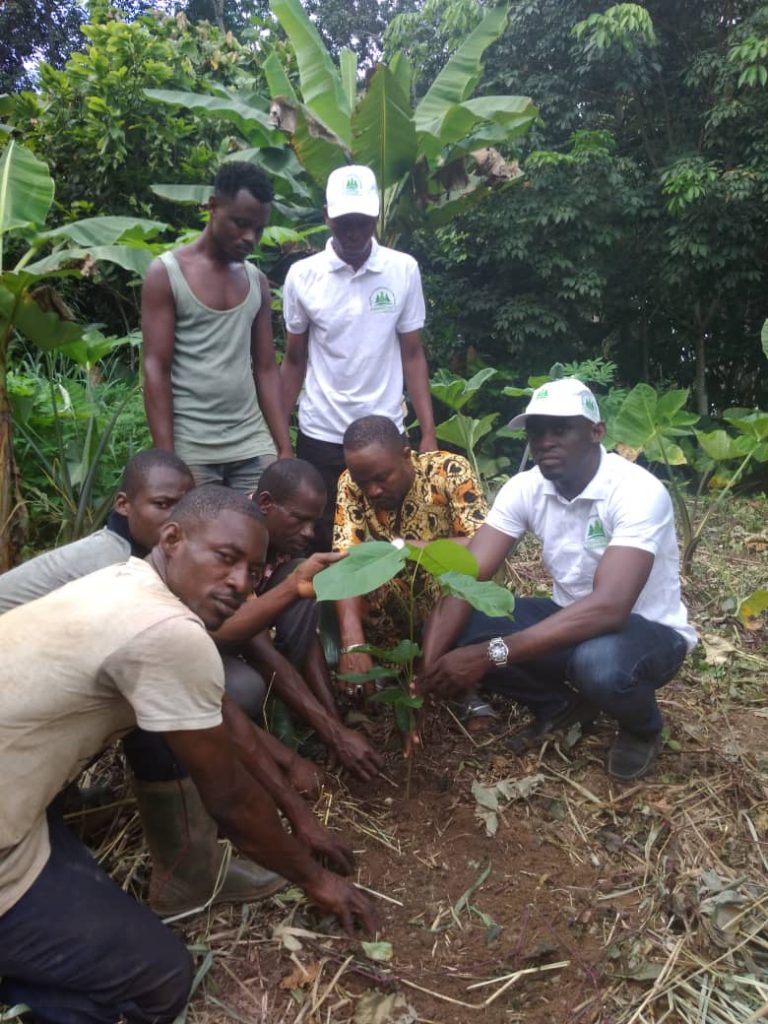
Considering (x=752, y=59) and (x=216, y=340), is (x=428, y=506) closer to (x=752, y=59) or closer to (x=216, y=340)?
(x=216, y=340)

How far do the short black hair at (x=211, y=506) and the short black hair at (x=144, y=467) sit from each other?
1.82ft

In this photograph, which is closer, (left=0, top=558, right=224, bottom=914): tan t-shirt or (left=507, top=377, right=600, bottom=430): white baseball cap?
(left=0, top=558, right=224, bottom=914): tan t-shirt

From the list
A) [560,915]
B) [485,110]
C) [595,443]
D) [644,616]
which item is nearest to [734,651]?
[644,616]

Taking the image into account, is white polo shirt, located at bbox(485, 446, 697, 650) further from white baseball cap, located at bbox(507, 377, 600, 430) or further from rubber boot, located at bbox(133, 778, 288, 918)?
rubber boot, located at bbox(133, 778, 288, 918)

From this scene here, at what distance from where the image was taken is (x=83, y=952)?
5.42 feet

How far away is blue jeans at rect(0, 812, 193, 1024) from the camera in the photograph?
163 cm

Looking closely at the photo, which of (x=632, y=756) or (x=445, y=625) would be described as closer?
(x=632, y=756)

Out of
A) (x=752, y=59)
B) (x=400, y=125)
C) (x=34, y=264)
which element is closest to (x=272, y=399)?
(x=34, y=264)

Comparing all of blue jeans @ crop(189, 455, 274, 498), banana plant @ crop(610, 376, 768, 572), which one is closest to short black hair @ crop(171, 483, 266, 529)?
blue jeans @ crop(189, 455, 274, 498)

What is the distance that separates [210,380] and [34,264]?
85cm

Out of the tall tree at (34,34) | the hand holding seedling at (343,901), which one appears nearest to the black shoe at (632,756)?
the hand holding seedling at (343,901)

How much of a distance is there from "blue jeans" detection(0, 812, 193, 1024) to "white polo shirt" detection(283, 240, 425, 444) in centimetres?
194

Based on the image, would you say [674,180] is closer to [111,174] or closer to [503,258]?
[503,258]

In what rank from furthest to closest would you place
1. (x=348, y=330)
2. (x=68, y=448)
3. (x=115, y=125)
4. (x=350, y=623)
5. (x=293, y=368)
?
1. (x=115, y=125)
2. (x=68, y=448)
3. (x=293, y=368)
4. (x=348, y=330)
5. (x=350, y=623)
